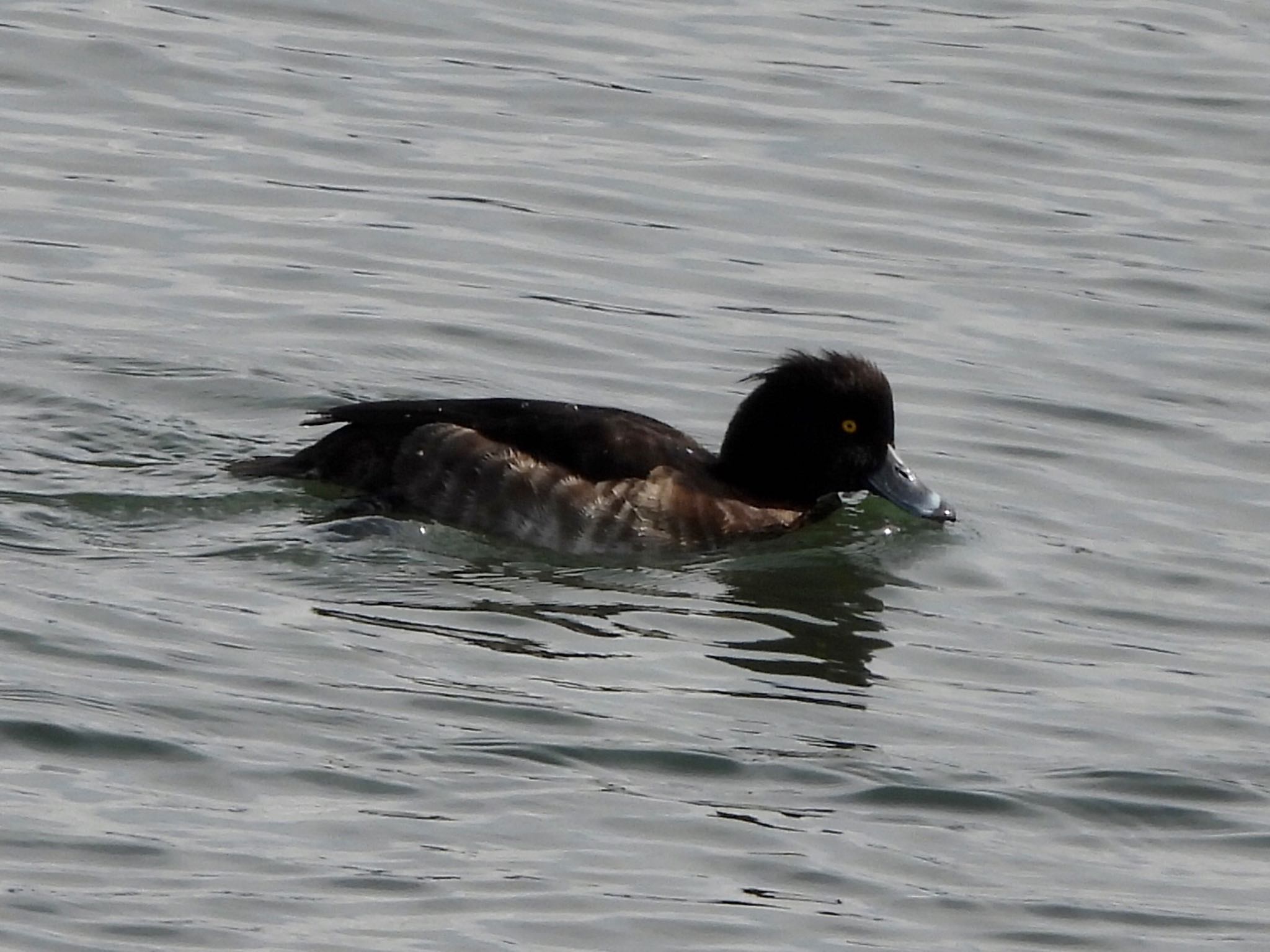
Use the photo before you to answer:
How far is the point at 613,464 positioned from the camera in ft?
34.0

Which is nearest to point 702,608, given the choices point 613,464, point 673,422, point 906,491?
point 613,464

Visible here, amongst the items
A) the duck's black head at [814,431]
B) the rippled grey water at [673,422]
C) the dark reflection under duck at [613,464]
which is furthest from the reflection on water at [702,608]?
the duck's black head at [814,431]

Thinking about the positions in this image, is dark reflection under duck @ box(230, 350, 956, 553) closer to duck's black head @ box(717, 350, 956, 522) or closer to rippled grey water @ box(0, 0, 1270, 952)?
duck's black head @ box(717, 350, 956, 522)

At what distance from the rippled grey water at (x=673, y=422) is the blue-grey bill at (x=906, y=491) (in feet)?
0.48

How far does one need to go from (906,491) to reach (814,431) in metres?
0.44

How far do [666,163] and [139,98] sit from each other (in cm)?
296

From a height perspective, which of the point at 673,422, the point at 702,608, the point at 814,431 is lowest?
the point at 702,608

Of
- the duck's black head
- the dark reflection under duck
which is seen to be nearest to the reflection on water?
the dark reflection under duck

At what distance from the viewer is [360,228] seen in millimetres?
13852

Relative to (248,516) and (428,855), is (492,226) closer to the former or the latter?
(248,516)

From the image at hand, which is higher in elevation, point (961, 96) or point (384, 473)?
point (961, 96)

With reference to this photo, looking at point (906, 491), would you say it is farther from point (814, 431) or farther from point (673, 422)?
point (673, 422)

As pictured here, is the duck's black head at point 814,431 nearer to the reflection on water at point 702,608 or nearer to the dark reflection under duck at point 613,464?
the dark reflection under duck at point 613,464

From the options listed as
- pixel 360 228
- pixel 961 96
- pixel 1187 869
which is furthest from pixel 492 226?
pixel 1187 869
